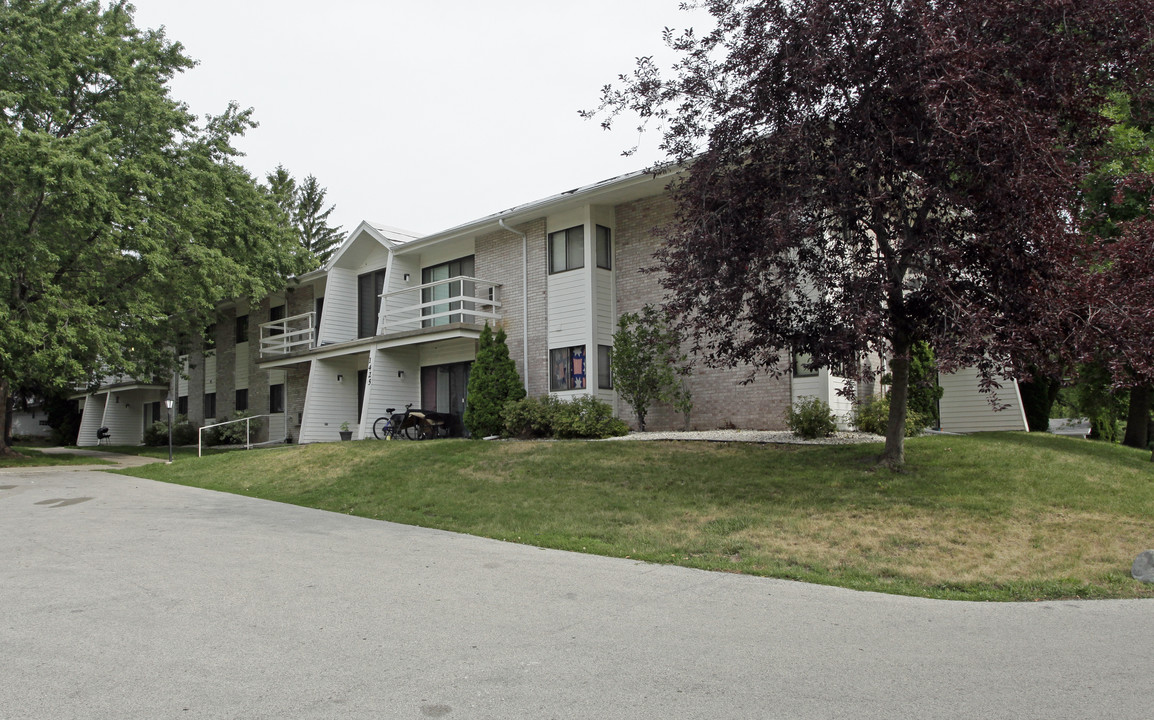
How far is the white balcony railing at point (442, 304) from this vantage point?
22062 millimetres

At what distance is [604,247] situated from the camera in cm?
2080

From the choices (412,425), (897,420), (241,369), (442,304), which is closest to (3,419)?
(241,369)

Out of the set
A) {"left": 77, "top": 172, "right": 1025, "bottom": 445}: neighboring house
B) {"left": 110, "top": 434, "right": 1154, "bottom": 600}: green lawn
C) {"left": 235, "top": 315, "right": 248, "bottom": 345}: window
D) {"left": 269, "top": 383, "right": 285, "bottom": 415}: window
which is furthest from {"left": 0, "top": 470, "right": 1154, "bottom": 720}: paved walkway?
{"left": 235, "top": 315, "right": 248, "bottom": 345}: window

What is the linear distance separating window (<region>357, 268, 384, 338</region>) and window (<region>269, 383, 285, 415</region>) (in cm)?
476

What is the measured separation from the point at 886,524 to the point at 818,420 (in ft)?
19.1

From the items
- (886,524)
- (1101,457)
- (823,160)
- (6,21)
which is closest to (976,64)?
(823,160)

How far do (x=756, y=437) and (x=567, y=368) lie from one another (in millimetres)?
5970

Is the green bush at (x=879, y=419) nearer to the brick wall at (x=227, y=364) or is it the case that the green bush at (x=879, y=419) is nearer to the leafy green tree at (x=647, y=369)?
the leafy green tree at (x=647, y=369)

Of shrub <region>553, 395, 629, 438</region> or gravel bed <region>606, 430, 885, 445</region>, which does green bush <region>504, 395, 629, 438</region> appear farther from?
gravel bed <region>606, 430, 885, 445</region>

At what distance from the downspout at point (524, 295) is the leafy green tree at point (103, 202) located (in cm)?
852

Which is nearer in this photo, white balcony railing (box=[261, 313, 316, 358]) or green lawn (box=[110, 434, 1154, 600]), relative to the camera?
green lawn (box=[110, 434, 1154, 600])

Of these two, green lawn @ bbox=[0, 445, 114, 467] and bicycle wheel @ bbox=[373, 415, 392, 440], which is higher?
bicycle wheel @ bbox=[373, 415, 392, 440]

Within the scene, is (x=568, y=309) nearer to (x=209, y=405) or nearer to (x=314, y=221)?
(x=209, y=405)

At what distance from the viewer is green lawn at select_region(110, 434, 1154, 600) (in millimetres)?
8312
